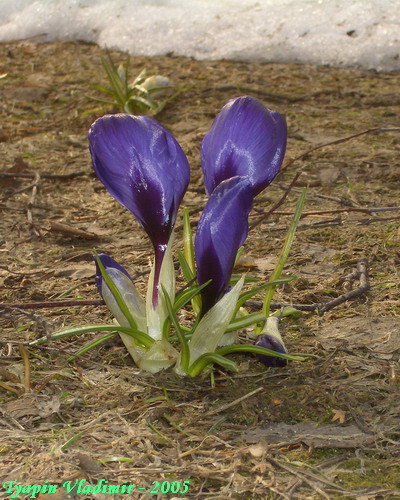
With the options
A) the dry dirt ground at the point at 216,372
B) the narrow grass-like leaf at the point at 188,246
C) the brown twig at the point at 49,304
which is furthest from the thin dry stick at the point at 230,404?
the brown twig at the point at 49,304

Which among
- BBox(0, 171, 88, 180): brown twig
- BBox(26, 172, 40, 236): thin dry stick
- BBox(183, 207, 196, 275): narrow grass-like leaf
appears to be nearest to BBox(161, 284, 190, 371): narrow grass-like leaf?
Answer: BBox(183, 207, 196, 275): narrow grass-like leaf

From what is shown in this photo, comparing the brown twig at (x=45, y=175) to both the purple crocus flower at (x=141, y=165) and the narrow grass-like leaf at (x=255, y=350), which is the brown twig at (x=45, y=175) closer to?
the purple crocus flower at (x=141, y=165)

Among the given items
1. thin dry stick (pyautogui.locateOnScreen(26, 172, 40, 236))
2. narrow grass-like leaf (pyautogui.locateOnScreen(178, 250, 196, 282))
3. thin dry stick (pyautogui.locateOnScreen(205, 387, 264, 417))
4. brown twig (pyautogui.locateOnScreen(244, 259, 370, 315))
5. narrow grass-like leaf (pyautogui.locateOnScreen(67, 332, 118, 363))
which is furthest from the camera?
thin dry stick (pyautogui.locateOnScreen(26, 172, 40, 236))

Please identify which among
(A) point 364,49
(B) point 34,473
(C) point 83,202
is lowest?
(A) point 364,49

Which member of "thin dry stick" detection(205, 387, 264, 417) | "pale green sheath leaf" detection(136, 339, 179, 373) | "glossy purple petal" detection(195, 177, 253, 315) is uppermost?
"glossy purple petal" detection(195, 177, 253, 315)

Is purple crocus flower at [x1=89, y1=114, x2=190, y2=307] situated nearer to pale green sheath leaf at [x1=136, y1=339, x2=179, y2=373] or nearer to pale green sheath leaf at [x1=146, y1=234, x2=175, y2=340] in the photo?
pale green sheath leaf at [x1=146, y1=234, x2=175, y2=340]

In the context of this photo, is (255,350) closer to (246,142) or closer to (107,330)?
(107,330)

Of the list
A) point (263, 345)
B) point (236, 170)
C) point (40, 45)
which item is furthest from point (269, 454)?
point (40, 45)

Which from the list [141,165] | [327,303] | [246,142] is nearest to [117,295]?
[141,165]

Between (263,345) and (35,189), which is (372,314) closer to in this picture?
(263,345)
